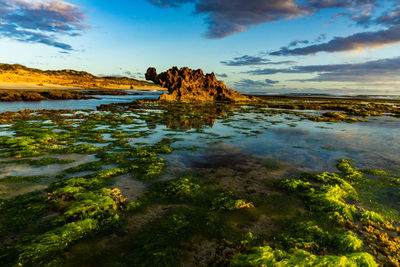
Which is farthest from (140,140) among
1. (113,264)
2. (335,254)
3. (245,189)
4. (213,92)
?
(213,92)

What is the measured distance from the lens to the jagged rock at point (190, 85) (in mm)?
61809

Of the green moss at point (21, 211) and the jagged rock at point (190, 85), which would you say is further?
the jagged rock at point (190, 85)

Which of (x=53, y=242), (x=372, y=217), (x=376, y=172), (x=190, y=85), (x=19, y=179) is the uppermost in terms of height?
(x=190, y=85)

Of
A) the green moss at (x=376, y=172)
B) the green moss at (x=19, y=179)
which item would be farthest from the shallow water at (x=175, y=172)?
the green moss at (x=376, y=172)

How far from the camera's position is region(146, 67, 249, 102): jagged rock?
61.8 metres

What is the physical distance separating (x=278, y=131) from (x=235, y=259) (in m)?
A: 19.6

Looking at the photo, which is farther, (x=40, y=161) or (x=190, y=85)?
(x=190, y=85)

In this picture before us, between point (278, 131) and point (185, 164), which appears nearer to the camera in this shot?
point (185, 164)

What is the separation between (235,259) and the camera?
16.0 ft

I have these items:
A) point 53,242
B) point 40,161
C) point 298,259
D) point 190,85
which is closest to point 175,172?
point 53,242

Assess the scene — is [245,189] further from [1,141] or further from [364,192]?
[1,141]

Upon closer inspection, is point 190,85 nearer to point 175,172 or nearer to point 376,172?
point 175,172

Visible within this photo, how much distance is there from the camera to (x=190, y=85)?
63.8 meters

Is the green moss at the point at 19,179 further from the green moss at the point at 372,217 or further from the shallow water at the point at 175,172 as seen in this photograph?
the green moss at the point at 372,217
